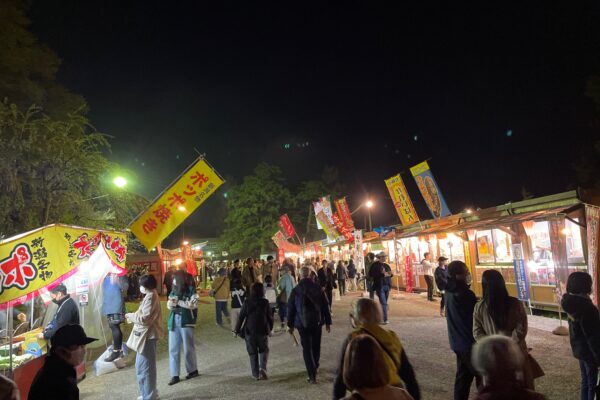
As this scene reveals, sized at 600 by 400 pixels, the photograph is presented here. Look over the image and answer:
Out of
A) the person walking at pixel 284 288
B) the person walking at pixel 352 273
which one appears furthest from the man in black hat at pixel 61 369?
the person walking at pixel 352 273

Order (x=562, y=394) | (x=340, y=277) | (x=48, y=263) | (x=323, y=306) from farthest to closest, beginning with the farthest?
1. (x=340, y=277)
2. (x=323, y=306)
3. (x=48, y=263)
4. (x=562, y=394)

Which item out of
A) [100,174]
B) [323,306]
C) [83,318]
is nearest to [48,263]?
[83,318]

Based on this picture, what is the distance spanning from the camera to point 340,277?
1841 centimetres

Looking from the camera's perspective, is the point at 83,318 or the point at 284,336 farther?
the point at 284,336

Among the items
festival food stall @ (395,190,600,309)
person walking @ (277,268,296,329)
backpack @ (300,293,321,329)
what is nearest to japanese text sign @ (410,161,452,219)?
festival food stall @ (395,190,600,309)

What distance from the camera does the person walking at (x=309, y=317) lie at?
250 inches

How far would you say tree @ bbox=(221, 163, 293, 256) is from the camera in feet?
138

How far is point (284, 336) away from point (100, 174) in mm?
6797

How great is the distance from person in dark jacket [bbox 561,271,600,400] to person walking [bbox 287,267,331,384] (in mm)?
3409

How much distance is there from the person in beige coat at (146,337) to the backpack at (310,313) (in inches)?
86.9

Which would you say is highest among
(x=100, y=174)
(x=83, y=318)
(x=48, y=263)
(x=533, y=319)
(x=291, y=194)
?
(x=291, y=194)

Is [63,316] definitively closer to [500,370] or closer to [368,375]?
[368,375]

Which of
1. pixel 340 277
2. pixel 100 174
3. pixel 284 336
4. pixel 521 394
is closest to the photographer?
pixel 521 394

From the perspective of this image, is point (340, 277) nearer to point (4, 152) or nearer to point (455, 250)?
point (455, 250)
